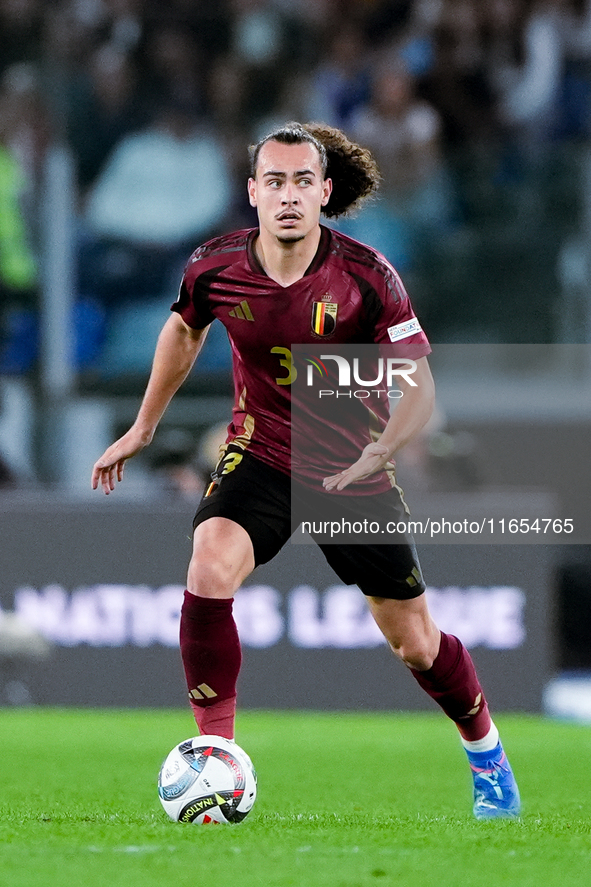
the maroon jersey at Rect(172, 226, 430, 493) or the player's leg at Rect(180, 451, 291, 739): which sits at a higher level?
the maroon jersey at Rect(172, 226, 430, 493)

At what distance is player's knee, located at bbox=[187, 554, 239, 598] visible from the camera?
4.36m

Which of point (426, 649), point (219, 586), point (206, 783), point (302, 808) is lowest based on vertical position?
point (302, 808)

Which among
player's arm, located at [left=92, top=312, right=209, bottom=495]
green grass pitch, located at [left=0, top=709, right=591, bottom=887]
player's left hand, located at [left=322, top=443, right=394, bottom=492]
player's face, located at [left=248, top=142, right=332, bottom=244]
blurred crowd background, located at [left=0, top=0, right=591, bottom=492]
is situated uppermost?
blurred crowd background, located at [left=0, top=0, right=591, bottom=492]

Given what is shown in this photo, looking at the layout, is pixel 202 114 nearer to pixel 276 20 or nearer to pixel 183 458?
pixel 276 20

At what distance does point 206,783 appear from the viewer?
420 cm

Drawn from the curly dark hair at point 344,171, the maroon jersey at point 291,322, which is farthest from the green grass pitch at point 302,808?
the curly dark hair at point 344,171

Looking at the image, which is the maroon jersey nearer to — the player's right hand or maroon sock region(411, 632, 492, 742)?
the player's right hand

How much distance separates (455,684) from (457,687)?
0.04ft

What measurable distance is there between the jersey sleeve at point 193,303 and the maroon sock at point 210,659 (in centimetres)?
93

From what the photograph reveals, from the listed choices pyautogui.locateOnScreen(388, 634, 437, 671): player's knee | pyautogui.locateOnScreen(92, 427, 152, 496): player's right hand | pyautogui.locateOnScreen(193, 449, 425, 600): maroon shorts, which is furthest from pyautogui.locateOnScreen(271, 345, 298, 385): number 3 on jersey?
pyautogui.locateOnScreen(388, 634, 437, 671): player's knee

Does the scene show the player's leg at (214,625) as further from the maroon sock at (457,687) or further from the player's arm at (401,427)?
the maroon sock at (457,687)

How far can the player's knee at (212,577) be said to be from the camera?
436 cm

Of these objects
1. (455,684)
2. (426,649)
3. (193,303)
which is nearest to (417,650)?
(426,649)

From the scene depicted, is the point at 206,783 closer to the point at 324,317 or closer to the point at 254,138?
the point at 324,317
